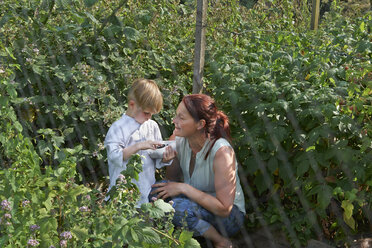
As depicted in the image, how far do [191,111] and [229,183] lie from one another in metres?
0.51

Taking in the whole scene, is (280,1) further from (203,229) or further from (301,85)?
(203,229)

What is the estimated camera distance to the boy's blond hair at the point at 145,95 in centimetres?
340

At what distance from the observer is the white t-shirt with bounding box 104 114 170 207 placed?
335 cm

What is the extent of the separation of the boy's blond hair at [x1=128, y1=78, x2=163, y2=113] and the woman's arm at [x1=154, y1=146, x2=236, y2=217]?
53 cm

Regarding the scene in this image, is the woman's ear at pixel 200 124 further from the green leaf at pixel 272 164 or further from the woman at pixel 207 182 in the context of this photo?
the green leaf at pixel 272 164

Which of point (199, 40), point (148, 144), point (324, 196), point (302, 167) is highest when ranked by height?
point (199, 40)

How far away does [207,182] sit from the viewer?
347cm

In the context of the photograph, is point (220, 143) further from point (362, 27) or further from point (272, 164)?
point (362, 27)

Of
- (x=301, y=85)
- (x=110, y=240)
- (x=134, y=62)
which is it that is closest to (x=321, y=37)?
(x=301, y=85)

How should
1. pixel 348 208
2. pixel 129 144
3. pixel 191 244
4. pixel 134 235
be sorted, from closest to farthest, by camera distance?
pixel 134 235
pixel 191 244
pixel 348 208
pixel 129 144

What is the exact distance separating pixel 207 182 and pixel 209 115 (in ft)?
1.52

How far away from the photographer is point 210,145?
3.42 metres

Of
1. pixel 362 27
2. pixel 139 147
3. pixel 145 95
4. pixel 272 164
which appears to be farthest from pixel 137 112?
pixel 362 27

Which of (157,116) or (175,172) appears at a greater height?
(157,116)
